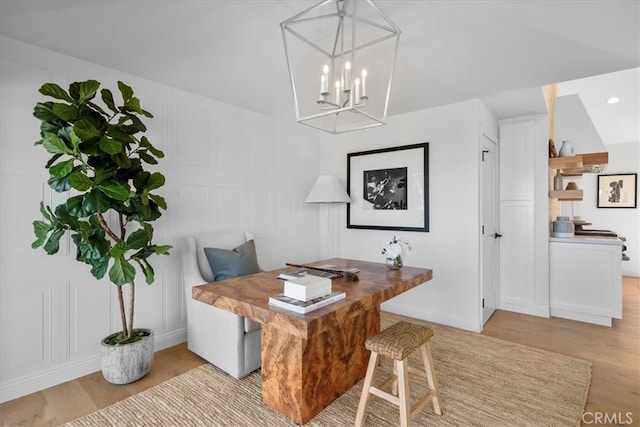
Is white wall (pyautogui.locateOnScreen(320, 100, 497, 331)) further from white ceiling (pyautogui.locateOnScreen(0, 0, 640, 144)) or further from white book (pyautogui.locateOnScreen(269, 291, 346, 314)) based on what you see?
white book (pyautogui.locateOnScreen(269, 291, 346, 314))

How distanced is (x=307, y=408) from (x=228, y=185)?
7.37 ft

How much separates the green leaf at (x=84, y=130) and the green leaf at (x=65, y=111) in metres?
0.08

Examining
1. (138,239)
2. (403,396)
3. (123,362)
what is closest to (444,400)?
(403,396)

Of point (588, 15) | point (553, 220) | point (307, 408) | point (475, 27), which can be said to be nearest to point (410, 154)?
point (475, 27)

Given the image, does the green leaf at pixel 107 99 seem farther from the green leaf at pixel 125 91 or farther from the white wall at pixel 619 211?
the white wall at pixel 619 211

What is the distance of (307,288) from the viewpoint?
1461 millimetres

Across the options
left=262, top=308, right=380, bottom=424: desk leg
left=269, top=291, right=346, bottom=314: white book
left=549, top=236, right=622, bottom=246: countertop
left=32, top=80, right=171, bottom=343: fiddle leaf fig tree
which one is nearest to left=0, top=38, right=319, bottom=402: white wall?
left=32, top=80, right=171, bottom=343: fiddle leaf fig tree

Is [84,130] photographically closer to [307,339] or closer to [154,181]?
[154,181]

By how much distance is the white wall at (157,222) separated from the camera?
207 cm

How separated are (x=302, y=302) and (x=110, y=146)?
153 centimetres

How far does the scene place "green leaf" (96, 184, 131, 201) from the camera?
1.93 metres

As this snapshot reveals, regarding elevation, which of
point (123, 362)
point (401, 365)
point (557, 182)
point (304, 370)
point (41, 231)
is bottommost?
point (123, 362)

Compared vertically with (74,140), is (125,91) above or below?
above

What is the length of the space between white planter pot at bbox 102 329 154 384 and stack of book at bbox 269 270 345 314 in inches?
54.0
